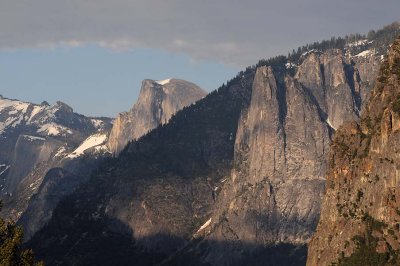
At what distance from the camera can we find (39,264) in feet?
518

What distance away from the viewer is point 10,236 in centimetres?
16512

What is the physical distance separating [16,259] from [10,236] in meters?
7.58

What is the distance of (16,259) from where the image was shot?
158m

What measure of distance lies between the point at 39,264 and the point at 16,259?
389 cm

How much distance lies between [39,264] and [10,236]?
400 inches
